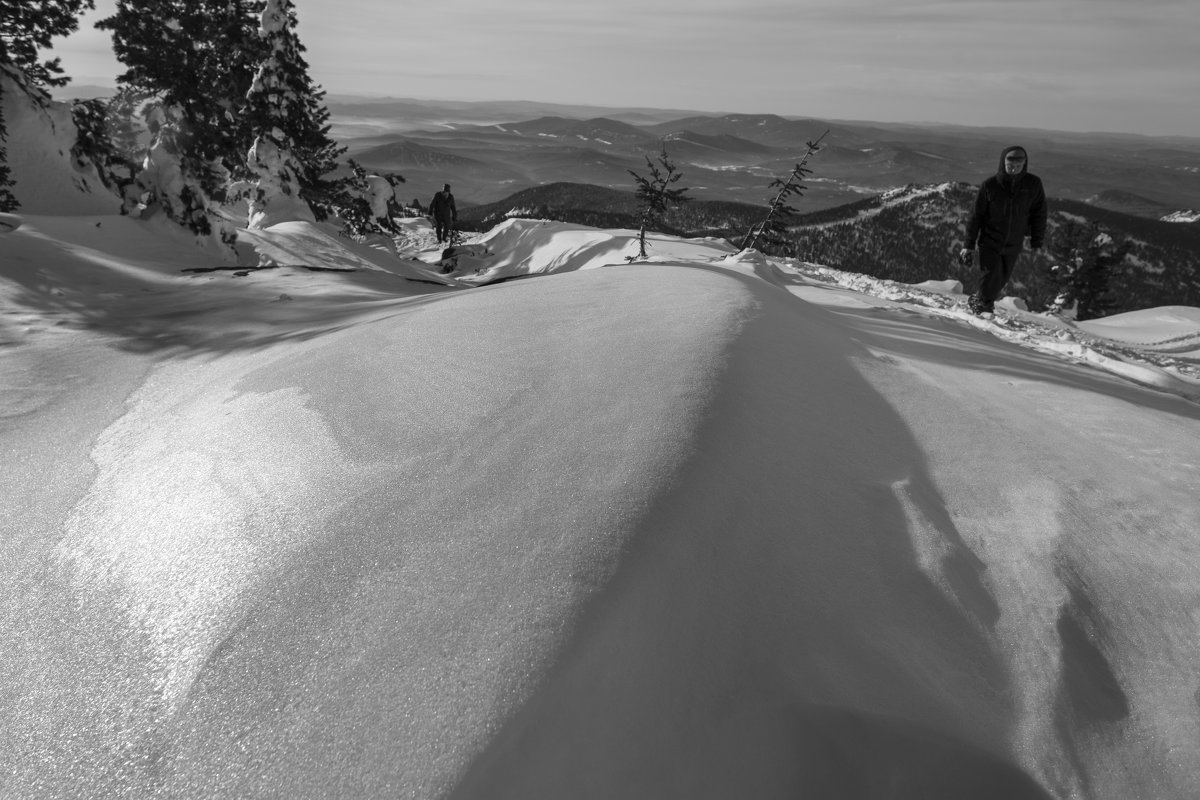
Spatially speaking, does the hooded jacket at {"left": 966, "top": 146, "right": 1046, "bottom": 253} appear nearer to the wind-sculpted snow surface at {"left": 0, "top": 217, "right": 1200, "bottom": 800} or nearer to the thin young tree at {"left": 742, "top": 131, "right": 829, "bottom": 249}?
the wind-sculpted snow surface at {"left": 0, "top": 217, "right": 1200, "bottom": 800}

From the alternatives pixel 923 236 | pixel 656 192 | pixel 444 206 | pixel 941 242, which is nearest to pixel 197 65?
pixel 444 206

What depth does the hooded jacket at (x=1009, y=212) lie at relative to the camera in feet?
25.8

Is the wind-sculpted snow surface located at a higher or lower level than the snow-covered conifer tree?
lower

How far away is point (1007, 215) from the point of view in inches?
317

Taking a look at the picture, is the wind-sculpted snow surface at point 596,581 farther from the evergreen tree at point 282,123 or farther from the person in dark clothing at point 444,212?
the person in dark clothing at point 444,212

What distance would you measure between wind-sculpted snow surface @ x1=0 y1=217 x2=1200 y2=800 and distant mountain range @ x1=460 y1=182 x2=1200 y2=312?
126 metres

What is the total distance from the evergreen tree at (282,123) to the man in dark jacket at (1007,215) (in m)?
18.6

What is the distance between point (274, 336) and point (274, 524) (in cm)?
334

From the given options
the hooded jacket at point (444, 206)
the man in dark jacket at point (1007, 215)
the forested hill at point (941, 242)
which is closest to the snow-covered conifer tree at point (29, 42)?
the hooded jacket at point (444, 206)

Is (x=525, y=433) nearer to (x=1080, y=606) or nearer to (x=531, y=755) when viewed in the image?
(x=531, y=755)

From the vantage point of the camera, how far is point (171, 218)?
11695 mm

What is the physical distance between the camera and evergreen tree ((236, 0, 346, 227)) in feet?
63.0

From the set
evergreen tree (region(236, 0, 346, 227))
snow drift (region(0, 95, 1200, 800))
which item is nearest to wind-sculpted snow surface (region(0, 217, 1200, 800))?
snow drift (region(0, 95, 1200, 800))

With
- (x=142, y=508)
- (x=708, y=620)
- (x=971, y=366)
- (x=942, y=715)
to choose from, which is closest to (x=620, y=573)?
(x=708, y=620)
